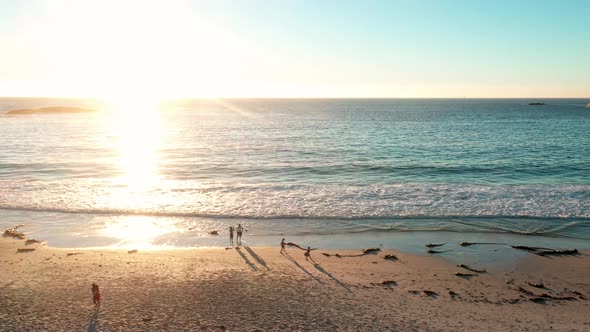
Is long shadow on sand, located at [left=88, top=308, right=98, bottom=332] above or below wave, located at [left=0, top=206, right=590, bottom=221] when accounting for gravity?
below

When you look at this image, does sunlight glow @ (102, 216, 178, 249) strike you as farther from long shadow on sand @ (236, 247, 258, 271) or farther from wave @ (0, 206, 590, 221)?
long shadow on sand @ (236, 247, 258, 271)

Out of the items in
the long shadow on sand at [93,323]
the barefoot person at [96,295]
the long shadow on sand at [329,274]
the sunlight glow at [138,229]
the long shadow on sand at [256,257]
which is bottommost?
the sunlight glow at [138,229]

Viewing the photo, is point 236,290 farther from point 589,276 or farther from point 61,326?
point 589,276

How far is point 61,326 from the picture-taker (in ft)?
47.4

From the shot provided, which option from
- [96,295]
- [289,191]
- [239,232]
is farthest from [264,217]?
[96,295]

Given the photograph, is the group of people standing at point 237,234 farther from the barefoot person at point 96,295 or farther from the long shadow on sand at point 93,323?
the long shadow on sand at point 93,323

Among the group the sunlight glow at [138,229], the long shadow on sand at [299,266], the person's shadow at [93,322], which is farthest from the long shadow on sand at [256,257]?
the person's shadow at [93,322]

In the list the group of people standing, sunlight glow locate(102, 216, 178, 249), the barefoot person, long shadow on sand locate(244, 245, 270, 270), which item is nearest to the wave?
sunlight glow locate(102, 216, 178, 249)

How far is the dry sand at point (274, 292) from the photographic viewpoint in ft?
48.6

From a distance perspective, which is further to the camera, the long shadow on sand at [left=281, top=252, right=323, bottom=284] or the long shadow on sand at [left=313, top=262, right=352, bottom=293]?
the long shadow on sand at [left=281, top=252, right=323, bottom=284]

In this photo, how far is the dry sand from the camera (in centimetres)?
1480

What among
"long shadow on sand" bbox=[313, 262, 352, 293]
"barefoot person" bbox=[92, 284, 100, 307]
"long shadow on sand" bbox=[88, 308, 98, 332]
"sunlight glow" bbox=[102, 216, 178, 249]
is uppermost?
"barefoot person" bbox=[92, 284, 100, 307]

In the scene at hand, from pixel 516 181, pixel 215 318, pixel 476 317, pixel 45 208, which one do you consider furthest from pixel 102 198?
pixel 516 181

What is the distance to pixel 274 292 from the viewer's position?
17062 mm
